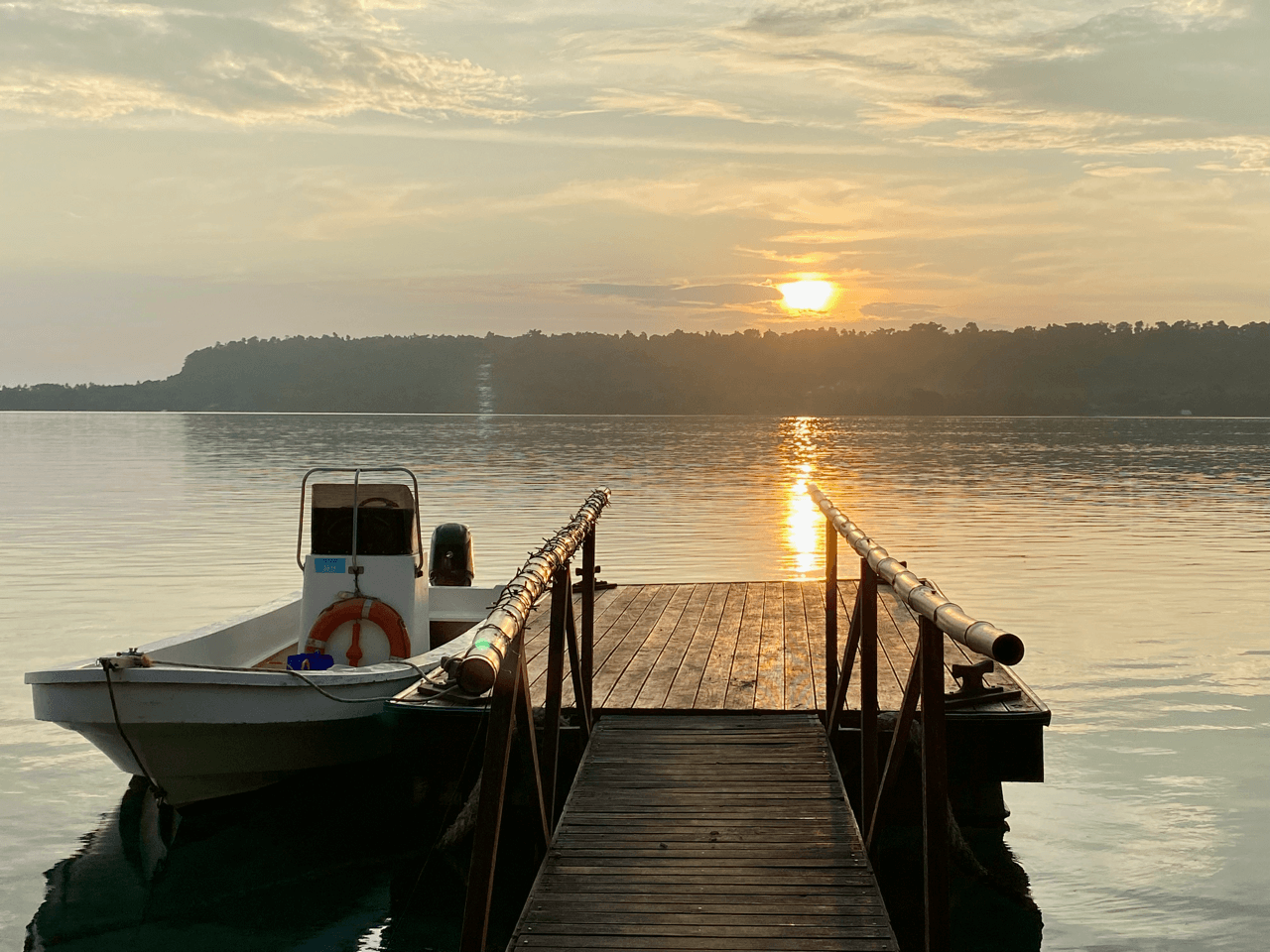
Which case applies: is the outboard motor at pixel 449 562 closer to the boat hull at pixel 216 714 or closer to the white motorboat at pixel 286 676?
the white motorboat at pixel 286 676

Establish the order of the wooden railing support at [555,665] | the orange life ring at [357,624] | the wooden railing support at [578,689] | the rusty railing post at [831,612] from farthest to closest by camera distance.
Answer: the orange life ring at [357,624]
the rusty railing post at [831,612]
the wooden railing support at [578,689]
the wooden railing support at [555,665]

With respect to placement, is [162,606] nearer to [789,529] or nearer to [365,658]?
[365,658]

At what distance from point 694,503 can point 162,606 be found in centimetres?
1928

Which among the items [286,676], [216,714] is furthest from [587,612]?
[216,714]

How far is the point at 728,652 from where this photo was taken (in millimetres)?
8961

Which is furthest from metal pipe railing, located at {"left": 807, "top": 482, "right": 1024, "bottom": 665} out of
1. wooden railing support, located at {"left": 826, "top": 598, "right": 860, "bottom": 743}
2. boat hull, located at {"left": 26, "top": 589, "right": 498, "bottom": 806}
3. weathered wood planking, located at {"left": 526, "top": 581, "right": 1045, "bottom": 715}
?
boat hull, located at {"left": 26, "top": 589, "right": 498, "bottom": 806}

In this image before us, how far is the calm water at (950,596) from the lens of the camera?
24.7 ft

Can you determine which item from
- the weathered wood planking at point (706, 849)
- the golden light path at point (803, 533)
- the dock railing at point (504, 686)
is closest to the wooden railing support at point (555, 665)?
the dock railing at point (504, 686)

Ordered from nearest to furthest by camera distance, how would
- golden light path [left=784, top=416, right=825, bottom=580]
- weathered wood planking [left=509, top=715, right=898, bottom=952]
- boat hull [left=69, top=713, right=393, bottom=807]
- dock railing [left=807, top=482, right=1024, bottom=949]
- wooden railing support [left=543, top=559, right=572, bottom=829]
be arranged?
dock railing [left=807, top=482, right=1024, bottom=949] → weathered wood planking [left=509, top=715, right=898, bottom=952] → wooden railing support [left=543, top=559, right=572, bottom=829] → boat hull [left=69, top=713, right=393, bottom=807] → golden light path [left=784, top=416, right=825, bottom=580]

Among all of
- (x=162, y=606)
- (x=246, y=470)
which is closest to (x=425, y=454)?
(x=246, y=470)

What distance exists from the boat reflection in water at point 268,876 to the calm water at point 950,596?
4cm

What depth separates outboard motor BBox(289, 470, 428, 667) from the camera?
9.23 meters

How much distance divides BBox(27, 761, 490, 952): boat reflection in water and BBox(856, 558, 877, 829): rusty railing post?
97.2 inches

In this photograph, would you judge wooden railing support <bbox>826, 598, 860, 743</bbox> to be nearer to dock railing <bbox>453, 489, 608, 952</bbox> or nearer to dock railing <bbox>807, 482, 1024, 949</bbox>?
dock railing <bbox>807, 482, 1024, 949</bbox>
